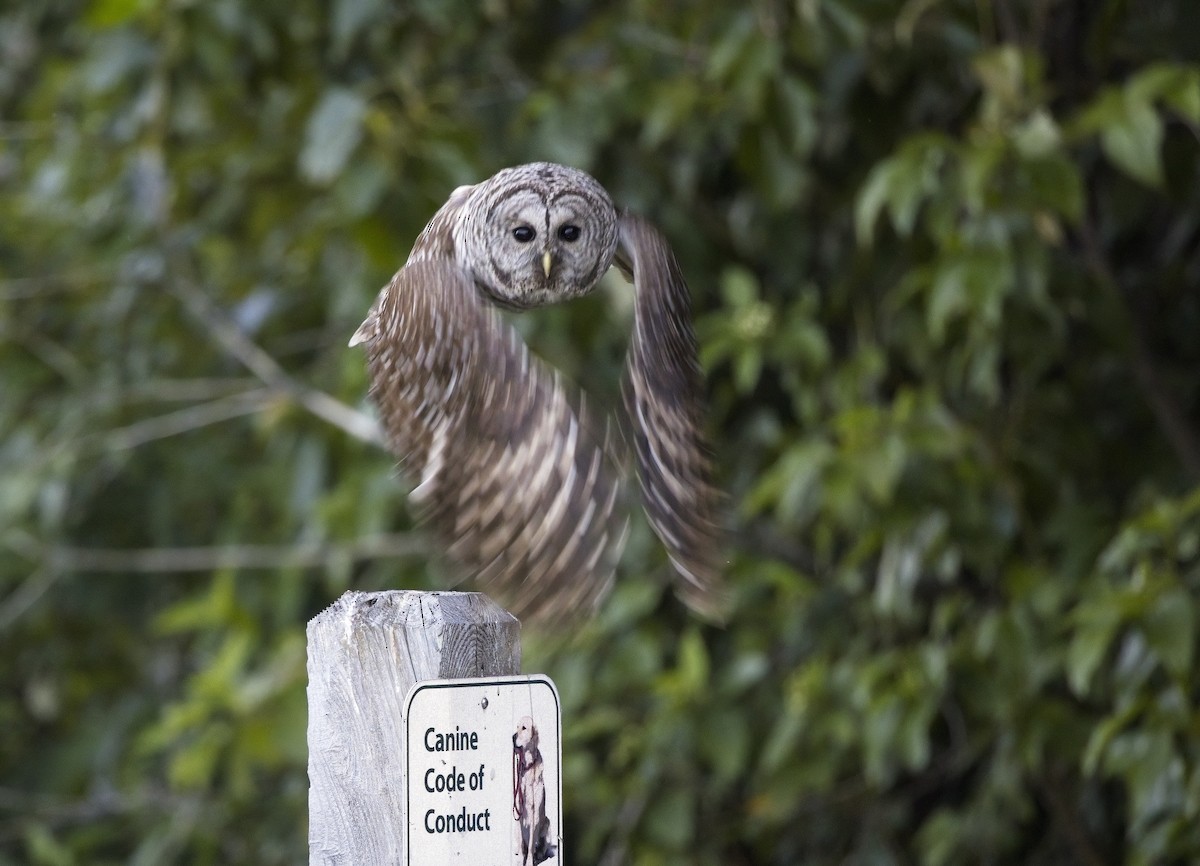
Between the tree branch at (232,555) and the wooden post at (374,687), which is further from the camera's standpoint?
the tree branch at (232,555)

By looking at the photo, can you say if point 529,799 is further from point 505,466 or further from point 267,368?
point 267,368

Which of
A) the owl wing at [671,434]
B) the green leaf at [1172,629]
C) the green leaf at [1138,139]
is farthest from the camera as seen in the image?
the green leaf at [1138,139]

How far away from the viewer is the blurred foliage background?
2.77 meters

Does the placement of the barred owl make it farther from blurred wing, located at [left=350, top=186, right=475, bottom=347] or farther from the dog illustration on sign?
the dog illustration on sign

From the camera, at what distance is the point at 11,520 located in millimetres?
3980

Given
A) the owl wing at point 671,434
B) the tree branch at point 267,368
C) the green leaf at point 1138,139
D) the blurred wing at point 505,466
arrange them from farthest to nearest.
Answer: the tree branch at point 267,368
the green leaf at point 1138,139
the owl wing at point 671,434
the blurred wing at point 505,466

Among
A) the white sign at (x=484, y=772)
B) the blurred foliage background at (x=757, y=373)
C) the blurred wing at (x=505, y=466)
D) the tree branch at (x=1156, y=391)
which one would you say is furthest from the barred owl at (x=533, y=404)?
the tree branch at (x=1156, y=391)

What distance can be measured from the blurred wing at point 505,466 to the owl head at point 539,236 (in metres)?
0.09

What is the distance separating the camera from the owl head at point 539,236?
65.2 inches

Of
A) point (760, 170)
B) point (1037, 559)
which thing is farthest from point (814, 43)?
point (1037, 559)

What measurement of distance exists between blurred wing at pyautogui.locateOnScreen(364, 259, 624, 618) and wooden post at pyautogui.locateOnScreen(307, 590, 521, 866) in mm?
85

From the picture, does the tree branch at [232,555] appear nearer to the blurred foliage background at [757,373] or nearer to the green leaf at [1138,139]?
the blurred foliage background at [757,373]

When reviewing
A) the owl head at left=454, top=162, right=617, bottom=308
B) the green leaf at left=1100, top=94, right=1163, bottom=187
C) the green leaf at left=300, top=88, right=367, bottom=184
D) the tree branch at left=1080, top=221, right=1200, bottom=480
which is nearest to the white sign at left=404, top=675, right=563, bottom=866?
the owl head at left=454, top=162, right=617, bottom=308

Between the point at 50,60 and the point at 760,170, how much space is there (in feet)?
7.64
